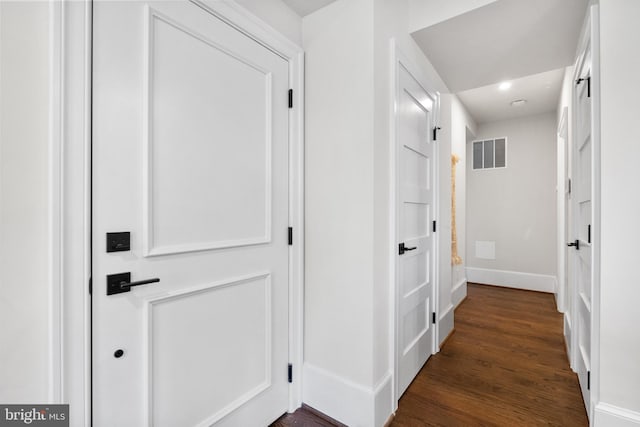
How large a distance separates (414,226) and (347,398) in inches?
47.2

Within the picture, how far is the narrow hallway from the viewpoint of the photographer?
1.77m

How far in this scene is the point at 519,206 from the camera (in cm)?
473

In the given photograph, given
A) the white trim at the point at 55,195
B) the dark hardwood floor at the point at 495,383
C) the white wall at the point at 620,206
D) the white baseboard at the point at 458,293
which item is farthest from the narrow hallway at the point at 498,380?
the white trim at the point at 55,195

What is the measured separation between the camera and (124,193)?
43.8 inches

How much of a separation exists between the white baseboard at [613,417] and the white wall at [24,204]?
227cm

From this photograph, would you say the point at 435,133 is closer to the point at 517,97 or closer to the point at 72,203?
the point at 517,97

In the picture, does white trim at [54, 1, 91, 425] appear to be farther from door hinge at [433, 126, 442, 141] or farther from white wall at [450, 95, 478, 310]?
white wall at [450, 95, 478, 310]

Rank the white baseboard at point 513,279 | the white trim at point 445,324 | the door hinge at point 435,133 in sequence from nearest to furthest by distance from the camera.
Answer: the door hinge at point 435,133 → the white trim at point 445,324 → the white baseboard at point 513,279

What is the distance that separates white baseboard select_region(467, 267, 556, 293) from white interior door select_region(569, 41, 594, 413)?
270cm

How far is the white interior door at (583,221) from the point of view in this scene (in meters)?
1.73

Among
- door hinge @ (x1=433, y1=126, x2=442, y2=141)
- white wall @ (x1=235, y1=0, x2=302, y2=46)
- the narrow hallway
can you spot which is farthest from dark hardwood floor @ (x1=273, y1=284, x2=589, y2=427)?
white wall @ (x1=235, y1=0, x2=302, y2=46)

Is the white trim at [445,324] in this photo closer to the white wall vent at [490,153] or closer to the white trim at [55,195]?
the white trim at [55,195]

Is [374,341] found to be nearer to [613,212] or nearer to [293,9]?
[613,212]

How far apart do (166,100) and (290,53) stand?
0.86 m
